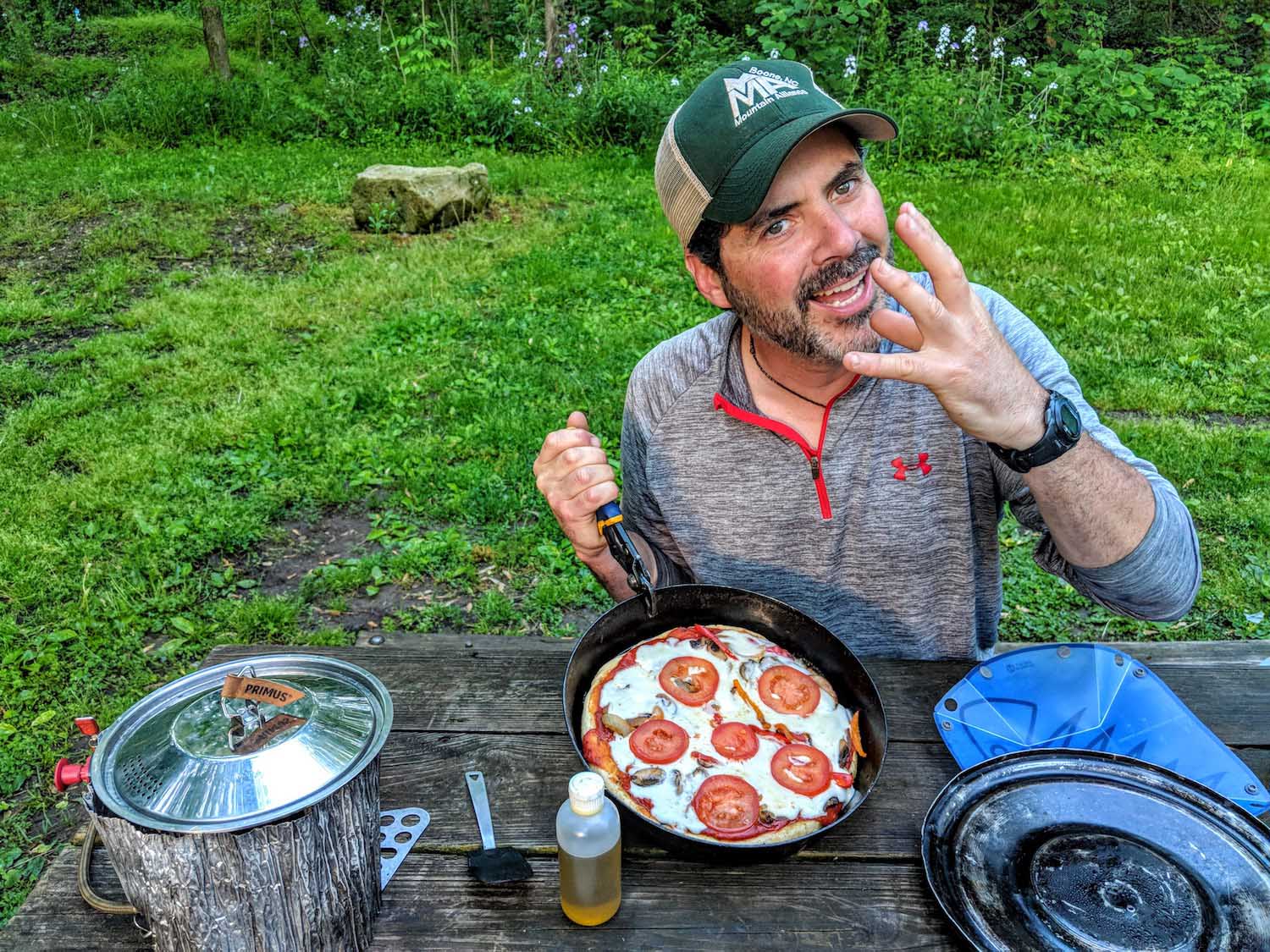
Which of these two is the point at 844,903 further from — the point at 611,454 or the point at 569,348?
the point at 569,348

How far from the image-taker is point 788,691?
5.19 ft

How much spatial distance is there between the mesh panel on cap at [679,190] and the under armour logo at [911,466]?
65 centimetres

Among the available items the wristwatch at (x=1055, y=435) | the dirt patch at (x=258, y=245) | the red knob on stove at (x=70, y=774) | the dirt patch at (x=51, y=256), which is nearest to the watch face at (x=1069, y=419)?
the wristwatch at (x=1055, y=435)

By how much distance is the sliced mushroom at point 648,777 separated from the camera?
4.74 feet

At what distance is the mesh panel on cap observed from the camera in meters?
1.91

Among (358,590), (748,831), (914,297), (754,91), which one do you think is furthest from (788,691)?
(358,590)

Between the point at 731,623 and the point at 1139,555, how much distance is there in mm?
698

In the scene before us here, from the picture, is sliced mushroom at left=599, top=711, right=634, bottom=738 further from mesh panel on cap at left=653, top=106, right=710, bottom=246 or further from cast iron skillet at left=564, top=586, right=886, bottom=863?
mesh panel on cap at left=653, top=106, right=710, bottom=246

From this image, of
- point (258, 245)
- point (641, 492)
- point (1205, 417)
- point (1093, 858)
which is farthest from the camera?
point (258, 245)

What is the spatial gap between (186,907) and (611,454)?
3420mm

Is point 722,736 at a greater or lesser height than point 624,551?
lesser

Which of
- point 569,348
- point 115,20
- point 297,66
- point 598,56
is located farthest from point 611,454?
point 115,20

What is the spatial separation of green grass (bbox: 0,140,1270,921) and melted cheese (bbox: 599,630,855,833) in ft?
6.58

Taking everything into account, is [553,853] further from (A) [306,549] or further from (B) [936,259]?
(A) [306,549]
